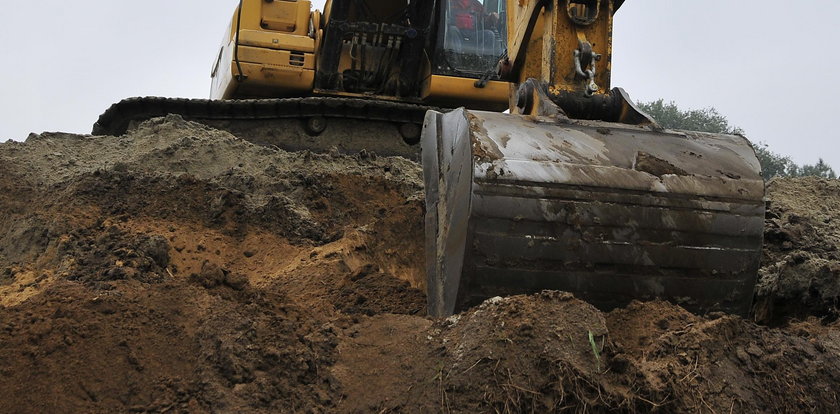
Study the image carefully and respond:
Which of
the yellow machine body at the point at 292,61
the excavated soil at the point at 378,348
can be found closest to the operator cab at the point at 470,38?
the yellow machine body at the point at 292,61

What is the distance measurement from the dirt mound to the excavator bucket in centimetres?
77

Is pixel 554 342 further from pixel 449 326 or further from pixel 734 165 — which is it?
pixel 734 165

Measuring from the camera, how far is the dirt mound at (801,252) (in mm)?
4160

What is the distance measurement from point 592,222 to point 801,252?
1.70 metres

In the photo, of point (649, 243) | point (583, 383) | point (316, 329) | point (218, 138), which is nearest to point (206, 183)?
point (218, 138)

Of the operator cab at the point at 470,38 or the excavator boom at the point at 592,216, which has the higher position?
the operator cab at the point at 470,38

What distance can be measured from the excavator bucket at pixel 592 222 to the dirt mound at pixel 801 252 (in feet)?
2.52

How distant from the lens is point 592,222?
3.40 metres

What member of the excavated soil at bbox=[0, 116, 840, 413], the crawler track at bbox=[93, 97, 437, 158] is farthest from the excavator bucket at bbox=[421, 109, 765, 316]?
the crawler track at bbox=[93, 97, 437, 158]

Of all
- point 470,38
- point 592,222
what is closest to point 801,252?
point 592,222

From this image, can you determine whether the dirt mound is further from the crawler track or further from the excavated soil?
the crawler track

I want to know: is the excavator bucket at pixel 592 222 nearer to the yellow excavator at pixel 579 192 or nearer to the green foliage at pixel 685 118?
the yellow excavator at pixel 579 192

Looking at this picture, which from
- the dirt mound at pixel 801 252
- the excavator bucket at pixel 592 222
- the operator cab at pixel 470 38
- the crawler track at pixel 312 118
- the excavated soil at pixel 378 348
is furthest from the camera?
the operator cab at pixel 470 38

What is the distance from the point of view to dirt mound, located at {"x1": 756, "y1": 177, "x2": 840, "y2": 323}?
13.6 feet
